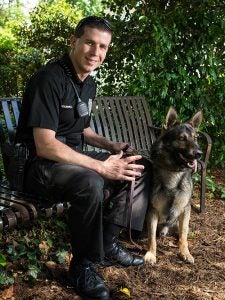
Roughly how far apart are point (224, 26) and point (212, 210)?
2.69 meters

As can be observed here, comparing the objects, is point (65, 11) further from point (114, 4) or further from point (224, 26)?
point (224, 26)

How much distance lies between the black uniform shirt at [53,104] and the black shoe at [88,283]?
3.43ft

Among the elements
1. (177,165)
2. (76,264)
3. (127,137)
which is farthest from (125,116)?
(76,264)

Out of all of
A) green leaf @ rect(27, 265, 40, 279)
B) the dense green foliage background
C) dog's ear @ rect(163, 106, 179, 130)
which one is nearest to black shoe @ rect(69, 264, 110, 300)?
green leaf @ rect(27, 265, 40, 279)

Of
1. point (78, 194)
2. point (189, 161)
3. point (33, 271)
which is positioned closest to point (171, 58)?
point (189, 161)

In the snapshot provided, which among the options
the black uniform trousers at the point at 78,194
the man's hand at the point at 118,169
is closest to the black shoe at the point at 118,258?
the black uniform trousers at the point at 78,194

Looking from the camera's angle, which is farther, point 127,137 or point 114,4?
point 114,4

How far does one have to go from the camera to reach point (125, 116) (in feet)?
16.9

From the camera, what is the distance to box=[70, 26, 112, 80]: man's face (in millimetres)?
3279

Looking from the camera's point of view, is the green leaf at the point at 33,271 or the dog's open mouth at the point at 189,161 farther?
the dog's open mouth at the point at 189,161

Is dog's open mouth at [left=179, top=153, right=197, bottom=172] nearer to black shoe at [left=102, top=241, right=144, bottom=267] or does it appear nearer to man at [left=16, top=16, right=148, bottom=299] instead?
man at [left=16, top=16, right=148, bottom=299]

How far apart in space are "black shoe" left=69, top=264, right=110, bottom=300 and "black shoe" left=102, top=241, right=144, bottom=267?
0.41m

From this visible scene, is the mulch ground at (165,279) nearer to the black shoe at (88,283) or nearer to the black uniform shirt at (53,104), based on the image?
the black shoe at (88,283)

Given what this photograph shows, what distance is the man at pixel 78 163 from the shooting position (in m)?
2.88
